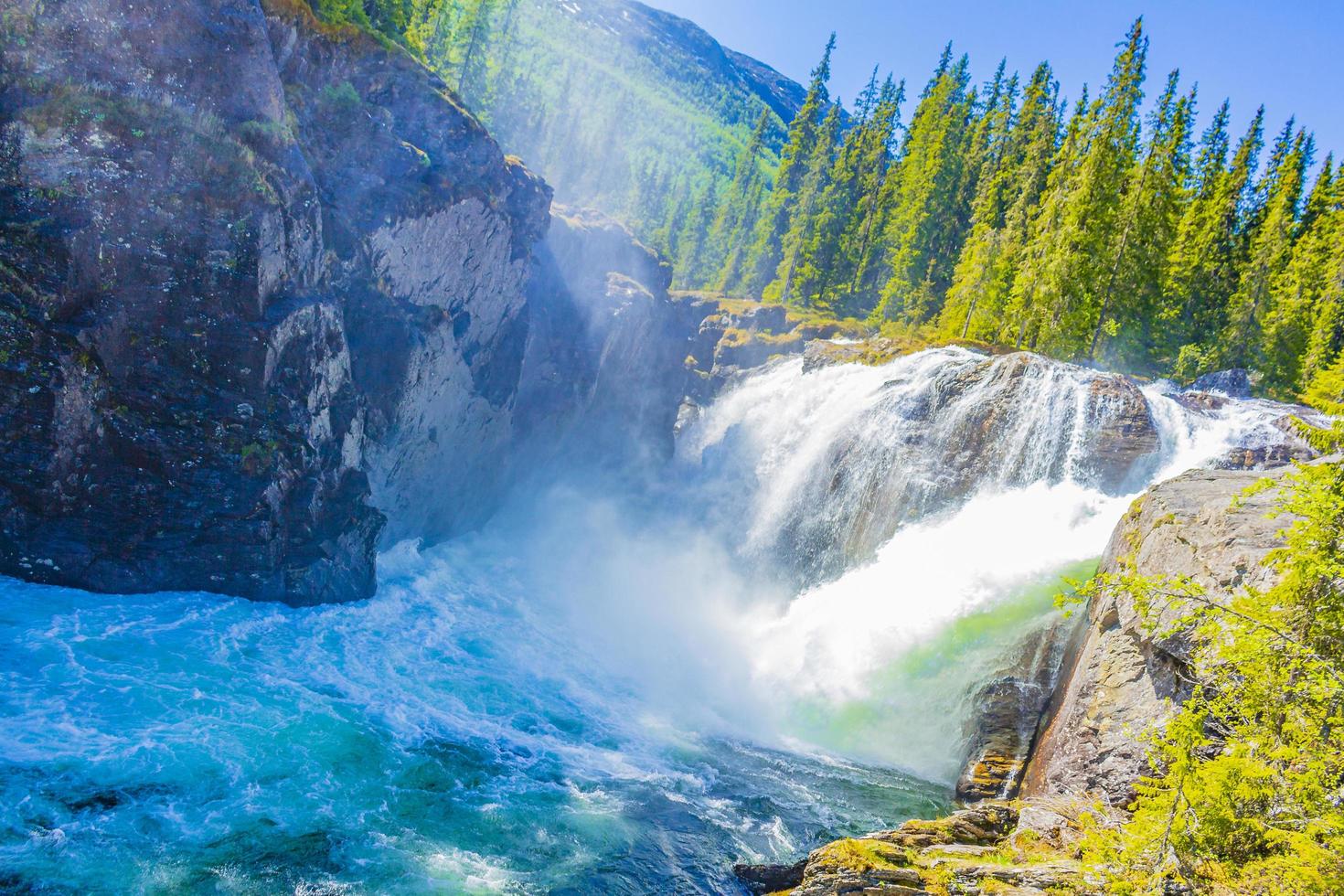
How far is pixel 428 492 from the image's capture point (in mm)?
30766

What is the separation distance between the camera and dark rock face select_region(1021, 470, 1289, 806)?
40.3ft

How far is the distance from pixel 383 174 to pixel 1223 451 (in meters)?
30.5

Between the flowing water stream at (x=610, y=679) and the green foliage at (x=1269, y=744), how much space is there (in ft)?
25.4

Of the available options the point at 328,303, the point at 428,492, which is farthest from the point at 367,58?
the point at 428,492

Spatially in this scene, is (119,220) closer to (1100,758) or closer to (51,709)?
(51,709)

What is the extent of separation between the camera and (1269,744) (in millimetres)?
7641

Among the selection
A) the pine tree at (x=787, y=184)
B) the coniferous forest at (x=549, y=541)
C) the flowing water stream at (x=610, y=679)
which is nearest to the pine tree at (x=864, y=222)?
the pine tree at (x=787, y=184)

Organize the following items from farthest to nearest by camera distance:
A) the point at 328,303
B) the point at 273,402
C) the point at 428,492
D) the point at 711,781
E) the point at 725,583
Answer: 1. the point at 725,583
2. the point at 428,492
3. the point at 328,303
4. the point at 273,402
5. the point at 711,781

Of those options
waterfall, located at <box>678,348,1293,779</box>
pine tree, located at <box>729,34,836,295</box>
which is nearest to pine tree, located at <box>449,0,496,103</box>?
pine tree, located at <box>729,34,836,295</box>

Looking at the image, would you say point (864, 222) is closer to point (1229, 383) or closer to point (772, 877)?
point (1229, 383)

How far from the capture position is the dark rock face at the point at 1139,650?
40.3 ft

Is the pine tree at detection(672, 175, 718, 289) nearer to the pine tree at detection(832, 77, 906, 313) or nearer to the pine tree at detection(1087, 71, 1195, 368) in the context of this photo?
the pine tree at detection(832, 77, 906, 313)

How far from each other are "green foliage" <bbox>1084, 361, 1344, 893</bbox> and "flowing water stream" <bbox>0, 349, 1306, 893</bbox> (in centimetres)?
774

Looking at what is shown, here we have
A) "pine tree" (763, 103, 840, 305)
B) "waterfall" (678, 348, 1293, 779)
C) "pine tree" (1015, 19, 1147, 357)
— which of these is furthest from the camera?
"pine tree" (763, 103, 840, 305)
